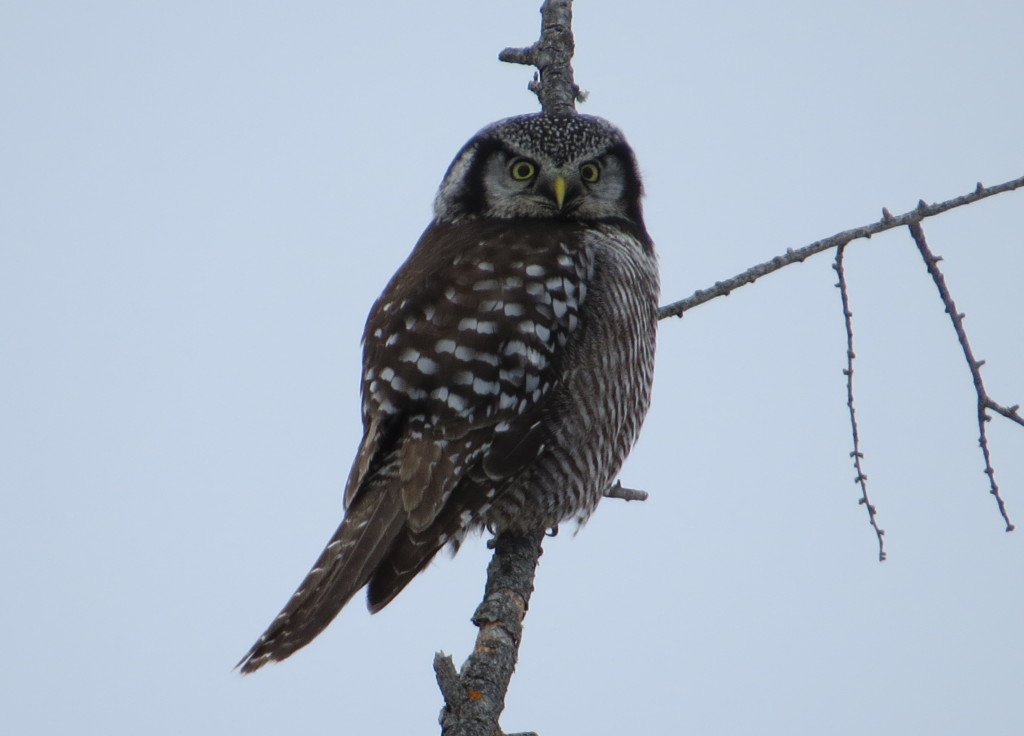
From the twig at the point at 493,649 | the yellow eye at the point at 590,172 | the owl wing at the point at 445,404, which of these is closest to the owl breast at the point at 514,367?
the owl wing at the point at 445,404

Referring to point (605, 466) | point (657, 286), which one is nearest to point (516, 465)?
point (605, 466)

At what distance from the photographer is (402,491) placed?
3.68 m

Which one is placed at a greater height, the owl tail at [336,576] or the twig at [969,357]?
the twig at [969,357]

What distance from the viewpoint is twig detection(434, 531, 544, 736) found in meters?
2.73

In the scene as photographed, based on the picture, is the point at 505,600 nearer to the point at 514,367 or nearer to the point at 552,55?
the point at 514,367

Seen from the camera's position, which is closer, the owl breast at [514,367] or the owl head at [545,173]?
the owl breast at [514,367]

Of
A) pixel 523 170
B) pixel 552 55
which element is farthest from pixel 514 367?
pixel 552 55

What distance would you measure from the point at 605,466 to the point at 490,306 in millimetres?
866

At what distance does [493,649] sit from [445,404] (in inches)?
34.3

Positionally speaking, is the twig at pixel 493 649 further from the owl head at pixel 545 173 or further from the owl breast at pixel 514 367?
the owl head at pixel 545 173

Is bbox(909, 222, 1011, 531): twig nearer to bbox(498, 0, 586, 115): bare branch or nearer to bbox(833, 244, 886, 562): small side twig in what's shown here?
bbox(833, 244, 886, 562): small side twig

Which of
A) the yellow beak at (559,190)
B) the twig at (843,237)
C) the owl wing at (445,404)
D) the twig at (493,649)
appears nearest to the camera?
the twig at (493,649)

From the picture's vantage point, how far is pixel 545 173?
4.48 metres

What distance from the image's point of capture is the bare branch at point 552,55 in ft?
17.4
